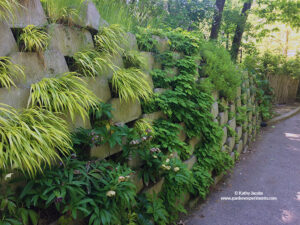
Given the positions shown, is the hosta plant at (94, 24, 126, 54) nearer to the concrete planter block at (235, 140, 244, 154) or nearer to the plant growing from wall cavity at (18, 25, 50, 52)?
the plant growing from wall cavity at (18, 25, 50, 52)

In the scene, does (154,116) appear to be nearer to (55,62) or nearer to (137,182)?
(137,182)

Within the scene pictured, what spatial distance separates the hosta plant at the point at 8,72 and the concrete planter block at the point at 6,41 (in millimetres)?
67

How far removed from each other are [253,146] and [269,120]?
2326mm

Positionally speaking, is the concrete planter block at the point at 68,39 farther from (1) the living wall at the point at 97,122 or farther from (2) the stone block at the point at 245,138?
(2) the stone block at the point at 245,138

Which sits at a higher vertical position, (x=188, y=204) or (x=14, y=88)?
(x=14, y=88)

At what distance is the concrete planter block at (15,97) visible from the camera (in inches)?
62.8

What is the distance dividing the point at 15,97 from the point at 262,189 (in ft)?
11.8

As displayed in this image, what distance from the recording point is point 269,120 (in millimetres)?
7359

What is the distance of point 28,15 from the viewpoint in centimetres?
187

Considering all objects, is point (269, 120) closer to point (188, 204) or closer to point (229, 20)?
point (229, 20)

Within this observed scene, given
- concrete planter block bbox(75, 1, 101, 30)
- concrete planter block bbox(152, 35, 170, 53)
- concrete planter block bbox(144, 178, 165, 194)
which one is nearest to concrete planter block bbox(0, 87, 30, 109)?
concrete planter block bbox(75, 1, 101, 30)

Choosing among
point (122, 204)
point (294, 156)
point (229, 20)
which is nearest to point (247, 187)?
point (294, 156)

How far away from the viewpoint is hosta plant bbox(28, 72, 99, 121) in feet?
5.52

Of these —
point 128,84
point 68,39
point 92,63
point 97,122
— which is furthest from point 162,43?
point 97,122
